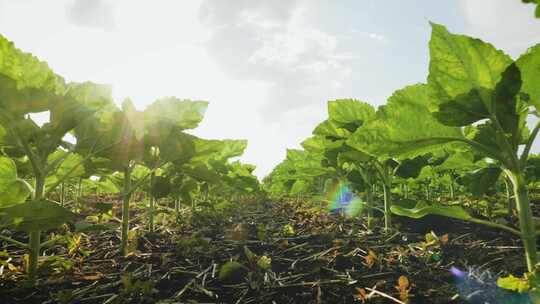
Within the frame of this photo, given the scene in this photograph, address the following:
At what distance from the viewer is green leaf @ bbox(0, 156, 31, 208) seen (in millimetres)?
2283

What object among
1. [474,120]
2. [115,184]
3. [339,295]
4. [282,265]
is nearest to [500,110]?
[474,120]

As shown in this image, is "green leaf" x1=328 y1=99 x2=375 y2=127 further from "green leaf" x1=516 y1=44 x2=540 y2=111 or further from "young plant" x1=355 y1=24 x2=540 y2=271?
"green leaf" x1=516 y1=44 x2=540 y2=111

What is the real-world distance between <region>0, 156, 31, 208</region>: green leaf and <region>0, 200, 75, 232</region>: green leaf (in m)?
0.37

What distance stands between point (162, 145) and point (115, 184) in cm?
81

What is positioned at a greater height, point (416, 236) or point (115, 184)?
point (115, 184)

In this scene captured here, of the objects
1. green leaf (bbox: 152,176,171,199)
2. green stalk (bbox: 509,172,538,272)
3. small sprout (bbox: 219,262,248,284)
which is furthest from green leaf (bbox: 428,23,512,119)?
green leaf (bbox: 152,176,171,199)

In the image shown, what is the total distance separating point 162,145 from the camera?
3.26m

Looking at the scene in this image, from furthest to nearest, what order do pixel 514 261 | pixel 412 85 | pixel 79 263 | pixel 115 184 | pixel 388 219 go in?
pixel 388 219 < pixel 115 184 < pixel 79 263 < pixel 514 261 < pixel 412 85

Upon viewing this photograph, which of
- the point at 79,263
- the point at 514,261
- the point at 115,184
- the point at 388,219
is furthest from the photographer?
the point at 388,219

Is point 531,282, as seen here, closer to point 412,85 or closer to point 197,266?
point 412,85

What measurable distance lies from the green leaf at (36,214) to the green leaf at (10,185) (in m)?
0.37

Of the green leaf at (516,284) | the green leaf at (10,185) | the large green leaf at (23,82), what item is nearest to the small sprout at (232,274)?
the green leaf at (10,185)

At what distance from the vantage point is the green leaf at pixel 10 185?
2.28 metres

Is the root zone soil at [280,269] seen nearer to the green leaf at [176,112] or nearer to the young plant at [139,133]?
the young plant at [139,133]
